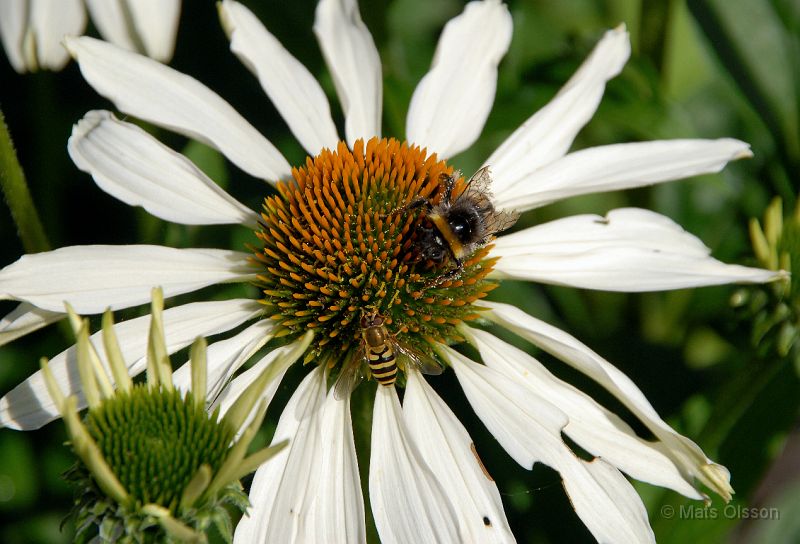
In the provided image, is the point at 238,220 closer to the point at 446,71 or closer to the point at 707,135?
the point at 446,71

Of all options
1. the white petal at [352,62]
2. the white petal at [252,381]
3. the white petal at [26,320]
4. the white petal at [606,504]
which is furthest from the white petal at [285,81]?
the white petal at [606,504]

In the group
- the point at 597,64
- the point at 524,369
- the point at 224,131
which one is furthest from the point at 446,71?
the point at 524,369

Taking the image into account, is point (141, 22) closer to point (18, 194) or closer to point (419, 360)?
point (18, 194)

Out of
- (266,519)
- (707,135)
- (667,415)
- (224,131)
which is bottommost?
(667,415)

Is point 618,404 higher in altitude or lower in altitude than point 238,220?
lower

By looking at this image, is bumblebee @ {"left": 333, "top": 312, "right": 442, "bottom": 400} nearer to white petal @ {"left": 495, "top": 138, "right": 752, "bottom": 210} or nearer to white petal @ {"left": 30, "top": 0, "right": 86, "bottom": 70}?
white petal @ {"left": 495, "top": 138, "right": 752, "bottom": 210}

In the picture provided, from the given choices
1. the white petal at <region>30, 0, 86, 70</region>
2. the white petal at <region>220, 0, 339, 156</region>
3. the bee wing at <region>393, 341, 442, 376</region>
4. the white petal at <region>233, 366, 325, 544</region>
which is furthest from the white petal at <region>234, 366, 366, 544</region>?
the white petal at <region>30, 0, 86, 70</region>
